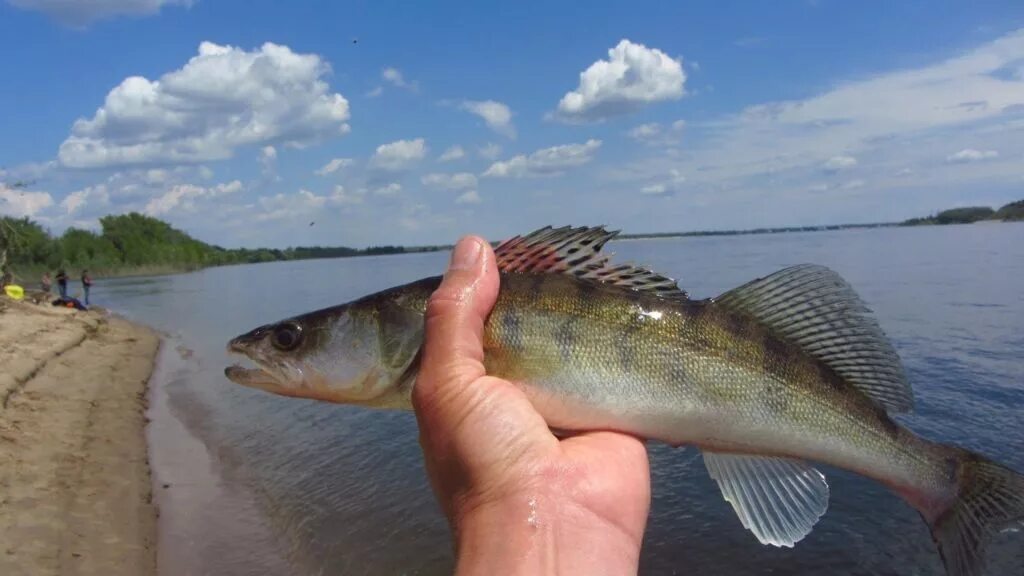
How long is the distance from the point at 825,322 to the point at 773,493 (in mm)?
1095

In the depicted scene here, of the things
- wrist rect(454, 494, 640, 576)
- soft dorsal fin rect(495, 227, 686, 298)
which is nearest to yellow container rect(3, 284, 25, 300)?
soft dorsal fin rect(495, 227, 686, 298)

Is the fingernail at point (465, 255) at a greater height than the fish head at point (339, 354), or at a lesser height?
greater

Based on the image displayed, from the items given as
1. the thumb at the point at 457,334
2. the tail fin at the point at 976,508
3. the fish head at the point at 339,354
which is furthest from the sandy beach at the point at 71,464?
the tail fin at the point at 976,508

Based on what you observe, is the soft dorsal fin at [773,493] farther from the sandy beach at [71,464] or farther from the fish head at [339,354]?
the sandy beach at [71,464]

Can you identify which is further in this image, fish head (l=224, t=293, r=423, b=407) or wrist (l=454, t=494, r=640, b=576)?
fish head (l=224, t=293, r=423, b=407)

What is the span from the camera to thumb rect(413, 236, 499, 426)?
338 cm

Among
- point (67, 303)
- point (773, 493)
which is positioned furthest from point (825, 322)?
point (67, 303)

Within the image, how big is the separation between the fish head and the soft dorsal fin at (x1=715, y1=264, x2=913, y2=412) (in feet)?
6.60

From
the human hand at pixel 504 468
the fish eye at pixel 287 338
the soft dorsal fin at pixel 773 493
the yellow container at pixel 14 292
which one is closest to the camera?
the human hand at pixel 504 468

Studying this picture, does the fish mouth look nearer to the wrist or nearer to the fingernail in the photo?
the fingernail

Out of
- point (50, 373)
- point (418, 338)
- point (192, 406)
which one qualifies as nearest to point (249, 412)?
point (192, 406)

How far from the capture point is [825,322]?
4164 mm

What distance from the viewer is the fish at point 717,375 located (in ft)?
12.7

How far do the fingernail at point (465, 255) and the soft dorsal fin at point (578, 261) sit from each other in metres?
0.33
